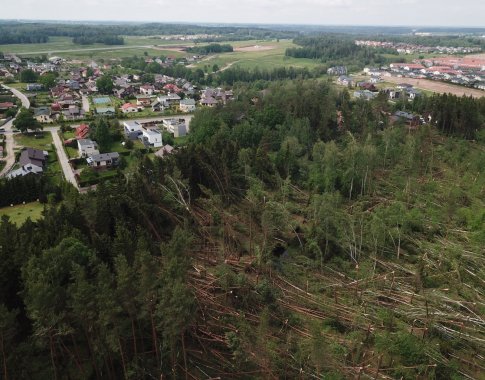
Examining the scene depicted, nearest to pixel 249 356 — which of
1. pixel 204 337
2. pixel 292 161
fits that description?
Result: pixel 204 337

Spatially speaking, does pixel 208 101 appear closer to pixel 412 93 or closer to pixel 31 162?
pixel 31 162

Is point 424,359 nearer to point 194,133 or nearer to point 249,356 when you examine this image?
point 249,356

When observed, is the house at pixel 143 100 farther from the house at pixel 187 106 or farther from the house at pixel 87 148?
the house at pixel 87 148

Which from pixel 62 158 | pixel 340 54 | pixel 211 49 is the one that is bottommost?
pixel 62 158

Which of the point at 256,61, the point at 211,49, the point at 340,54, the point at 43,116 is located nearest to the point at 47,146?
the point at 43,116

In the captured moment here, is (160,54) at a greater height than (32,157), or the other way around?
(160,54)

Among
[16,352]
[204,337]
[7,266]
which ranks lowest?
[204,337]

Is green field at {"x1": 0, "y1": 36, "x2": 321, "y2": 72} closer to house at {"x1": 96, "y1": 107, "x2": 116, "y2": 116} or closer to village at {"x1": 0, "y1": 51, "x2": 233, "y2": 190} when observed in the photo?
village at {"x1": 0, "y1": 51, "x2": 233, "y2": 190}
